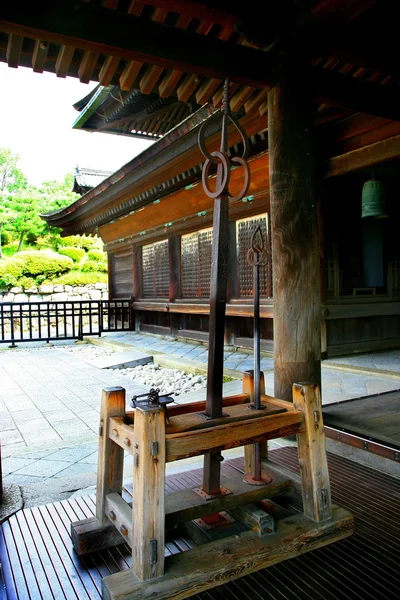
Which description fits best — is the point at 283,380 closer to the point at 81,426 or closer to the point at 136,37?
the point at 81,426

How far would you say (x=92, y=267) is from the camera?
898 inches

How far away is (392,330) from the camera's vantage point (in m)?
7.42

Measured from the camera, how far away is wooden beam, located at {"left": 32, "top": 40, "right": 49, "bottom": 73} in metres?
3.03

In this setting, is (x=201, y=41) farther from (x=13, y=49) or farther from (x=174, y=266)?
(x=174, y=266)

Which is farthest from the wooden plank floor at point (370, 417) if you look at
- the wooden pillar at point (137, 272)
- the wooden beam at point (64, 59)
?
the wooden pillar at point (137, 272)

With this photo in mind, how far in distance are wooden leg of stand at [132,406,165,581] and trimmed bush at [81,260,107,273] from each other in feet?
71.5

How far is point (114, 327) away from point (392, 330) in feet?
27.6

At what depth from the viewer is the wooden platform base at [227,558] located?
157 centimetres

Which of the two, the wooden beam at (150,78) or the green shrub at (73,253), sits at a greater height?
the green shrub at (73,253)

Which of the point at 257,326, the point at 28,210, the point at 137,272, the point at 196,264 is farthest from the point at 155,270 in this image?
the point at 28,210

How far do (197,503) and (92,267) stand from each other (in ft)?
71.5

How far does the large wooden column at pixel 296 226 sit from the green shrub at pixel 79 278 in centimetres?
1908

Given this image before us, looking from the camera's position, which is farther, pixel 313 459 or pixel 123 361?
pixel 123 361

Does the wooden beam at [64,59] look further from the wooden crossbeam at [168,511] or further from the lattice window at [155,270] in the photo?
the lattice window at [155,270]
